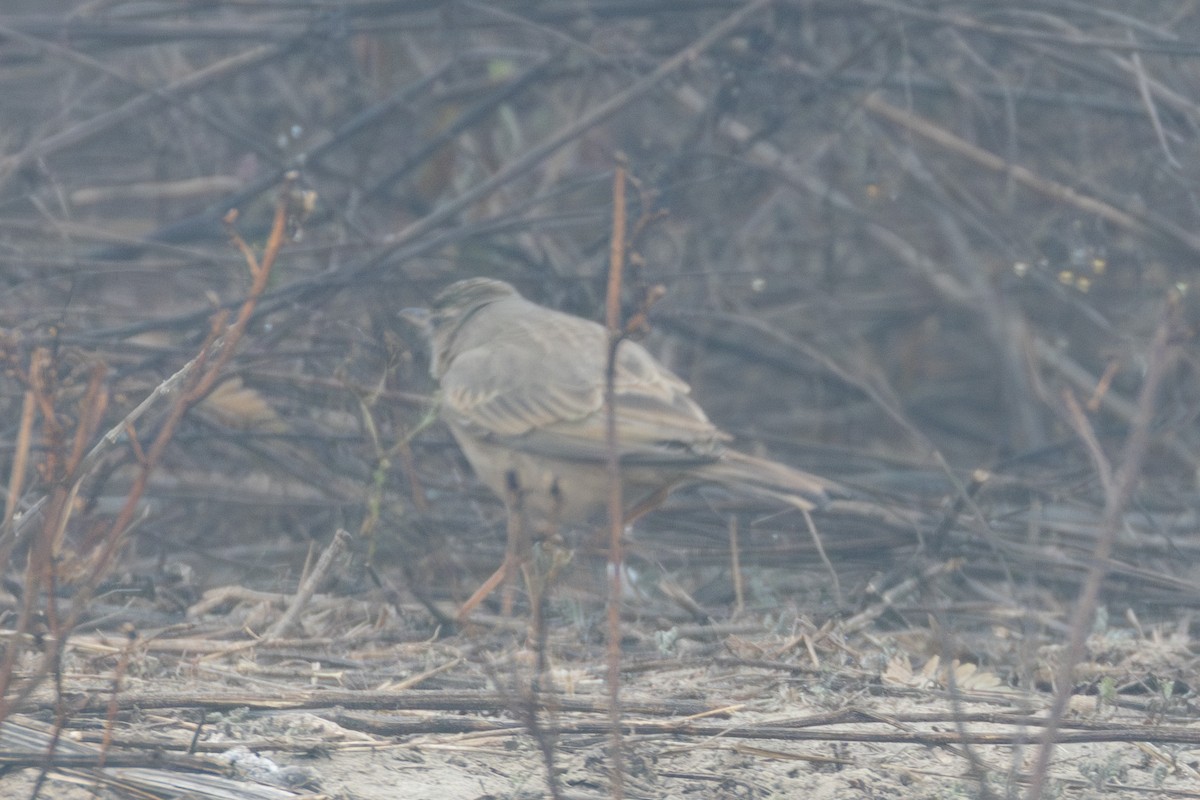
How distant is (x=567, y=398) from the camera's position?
5863 mm

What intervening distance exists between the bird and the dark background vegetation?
1.05 feet

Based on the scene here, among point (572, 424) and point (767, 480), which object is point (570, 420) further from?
point (767, 480)

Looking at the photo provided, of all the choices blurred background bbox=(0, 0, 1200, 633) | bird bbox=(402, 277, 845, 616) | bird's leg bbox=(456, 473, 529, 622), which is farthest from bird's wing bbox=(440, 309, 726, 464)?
bird's leg bbox=(456, 473, 529, 622)

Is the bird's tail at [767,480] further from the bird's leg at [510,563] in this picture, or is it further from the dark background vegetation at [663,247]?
the bird's leg at [510,563]

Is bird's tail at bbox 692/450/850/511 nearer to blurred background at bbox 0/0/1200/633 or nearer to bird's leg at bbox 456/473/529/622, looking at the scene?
blurred background at bbox 0/0/1200/633

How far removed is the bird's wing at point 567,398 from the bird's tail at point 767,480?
82 millimetres

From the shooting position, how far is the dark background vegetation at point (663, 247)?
19.3 ft

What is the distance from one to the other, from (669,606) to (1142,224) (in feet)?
11.7

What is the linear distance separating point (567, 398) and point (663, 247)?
2.97 metres

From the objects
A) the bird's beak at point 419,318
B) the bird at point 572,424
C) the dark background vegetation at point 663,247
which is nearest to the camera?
the bird at point 572,424

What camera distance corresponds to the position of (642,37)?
314 inches

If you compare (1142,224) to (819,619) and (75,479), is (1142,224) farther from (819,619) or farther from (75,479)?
(75,479)

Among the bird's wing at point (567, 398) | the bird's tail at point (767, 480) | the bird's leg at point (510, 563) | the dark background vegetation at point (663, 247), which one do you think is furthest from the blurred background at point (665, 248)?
the bird's tail at point (767, 480)

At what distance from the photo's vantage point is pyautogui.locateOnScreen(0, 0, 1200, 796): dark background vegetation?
588 cm
